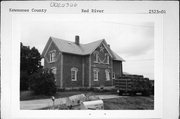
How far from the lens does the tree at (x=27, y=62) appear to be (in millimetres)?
3543

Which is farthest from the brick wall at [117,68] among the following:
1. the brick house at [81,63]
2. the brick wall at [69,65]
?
the brick wall at [69,65]

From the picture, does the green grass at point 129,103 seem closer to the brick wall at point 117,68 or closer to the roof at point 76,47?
the brick wall at point 117,68

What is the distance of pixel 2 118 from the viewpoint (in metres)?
3.48

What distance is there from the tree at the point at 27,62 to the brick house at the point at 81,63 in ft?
0.43

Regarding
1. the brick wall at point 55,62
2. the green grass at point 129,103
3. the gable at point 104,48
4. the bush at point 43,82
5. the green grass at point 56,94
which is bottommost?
the green grass at point 129,103

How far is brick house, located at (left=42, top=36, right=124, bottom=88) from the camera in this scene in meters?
3.61

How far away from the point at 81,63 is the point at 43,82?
0.68m

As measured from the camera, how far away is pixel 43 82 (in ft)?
11.7

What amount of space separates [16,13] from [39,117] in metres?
1.67

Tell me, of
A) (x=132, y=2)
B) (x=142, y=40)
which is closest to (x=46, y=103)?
(x=142, y=40)

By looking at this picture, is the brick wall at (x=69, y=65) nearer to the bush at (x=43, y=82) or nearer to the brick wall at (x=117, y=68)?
the bush at (x=43, y=82)

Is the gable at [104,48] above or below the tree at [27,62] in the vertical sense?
above

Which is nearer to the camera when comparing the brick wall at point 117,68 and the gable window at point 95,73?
the brick wall at point 117,68

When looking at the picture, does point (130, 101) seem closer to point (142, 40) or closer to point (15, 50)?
point (142, 40)
